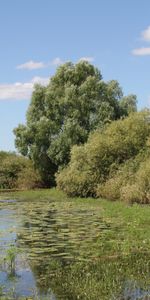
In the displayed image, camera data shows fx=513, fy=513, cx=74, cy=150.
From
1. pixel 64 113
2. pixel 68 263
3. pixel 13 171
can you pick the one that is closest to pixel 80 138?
pixel 64 113

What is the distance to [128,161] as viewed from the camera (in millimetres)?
37500

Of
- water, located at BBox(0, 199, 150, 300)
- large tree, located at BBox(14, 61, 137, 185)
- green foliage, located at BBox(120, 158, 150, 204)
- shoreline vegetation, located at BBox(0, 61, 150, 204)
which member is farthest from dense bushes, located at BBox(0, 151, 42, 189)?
water, located at BBox(0, 199, 150, 300)

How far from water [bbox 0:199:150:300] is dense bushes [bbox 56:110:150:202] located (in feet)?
42.5

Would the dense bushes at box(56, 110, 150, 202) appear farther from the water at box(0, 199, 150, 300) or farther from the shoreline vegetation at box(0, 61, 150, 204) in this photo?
the water at box(0, 199, 150, 300)

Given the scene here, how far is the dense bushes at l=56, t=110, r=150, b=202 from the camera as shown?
37.3 metres

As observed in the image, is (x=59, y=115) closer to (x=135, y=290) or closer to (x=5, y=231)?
(x=5, y=231)

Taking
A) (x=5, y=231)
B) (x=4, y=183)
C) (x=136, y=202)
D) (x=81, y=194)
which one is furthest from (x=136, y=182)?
(x=4, y=183)

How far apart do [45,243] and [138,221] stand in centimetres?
553

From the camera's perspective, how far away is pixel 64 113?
172 feet

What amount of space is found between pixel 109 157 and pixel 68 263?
990 inches

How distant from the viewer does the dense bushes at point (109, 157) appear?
37.3m

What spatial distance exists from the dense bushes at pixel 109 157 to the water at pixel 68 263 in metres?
13.0

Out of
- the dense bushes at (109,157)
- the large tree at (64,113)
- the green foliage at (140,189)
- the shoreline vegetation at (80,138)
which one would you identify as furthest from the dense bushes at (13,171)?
the green foliage at (140,189)

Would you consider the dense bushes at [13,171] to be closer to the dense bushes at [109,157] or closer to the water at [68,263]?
the dense bushes at [109,157]
